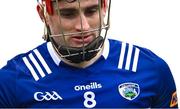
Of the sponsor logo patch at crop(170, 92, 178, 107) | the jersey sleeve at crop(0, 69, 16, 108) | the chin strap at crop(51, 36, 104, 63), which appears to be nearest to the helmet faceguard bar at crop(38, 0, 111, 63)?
the chin strap at crop(51, 36, 104, 63)

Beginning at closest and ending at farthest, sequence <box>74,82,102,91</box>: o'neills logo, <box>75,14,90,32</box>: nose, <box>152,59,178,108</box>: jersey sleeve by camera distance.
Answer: <box>75,14,90,32</box>: nose < <box>74,82,102,91</box>: o'neills logo < <box>152,59,178,108</box>: jersey sleeve

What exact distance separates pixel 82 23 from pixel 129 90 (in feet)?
0.99

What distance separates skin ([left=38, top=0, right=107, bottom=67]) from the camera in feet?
6.83

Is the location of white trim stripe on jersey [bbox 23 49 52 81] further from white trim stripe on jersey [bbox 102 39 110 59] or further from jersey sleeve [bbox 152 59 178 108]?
jersey sleeve [bbox 152 59 178 108]

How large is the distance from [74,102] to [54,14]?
304 millimetres

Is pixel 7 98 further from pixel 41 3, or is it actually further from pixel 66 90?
pixel 41 3

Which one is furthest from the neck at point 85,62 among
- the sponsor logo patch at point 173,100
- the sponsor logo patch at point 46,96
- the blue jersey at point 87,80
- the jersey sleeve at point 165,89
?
the sponsor logo patch at point 173,100

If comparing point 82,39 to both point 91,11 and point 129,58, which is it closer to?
point 91,11

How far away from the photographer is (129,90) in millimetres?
2201

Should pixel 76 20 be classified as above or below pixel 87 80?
above

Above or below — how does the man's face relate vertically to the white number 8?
above

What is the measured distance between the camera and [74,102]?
2160 millimetres

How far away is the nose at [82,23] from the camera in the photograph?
2.07 m

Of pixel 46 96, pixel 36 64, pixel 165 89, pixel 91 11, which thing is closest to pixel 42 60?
pixel 36 64
